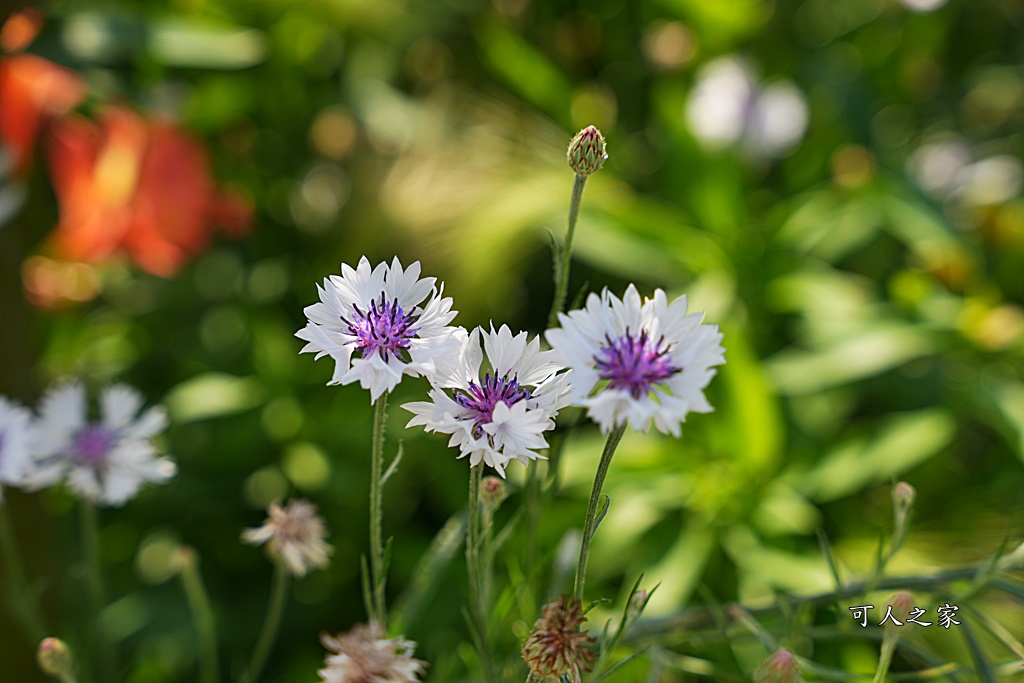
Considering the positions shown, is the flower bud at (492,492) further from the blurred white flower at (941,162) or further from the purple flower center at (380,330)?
the blurred white flower at (941,162)

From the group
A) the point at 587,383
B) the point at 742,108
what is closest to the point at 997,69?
the point at 742,108

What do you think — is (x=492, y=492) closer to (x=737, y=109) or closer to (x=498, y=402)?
(x=498, y=402)

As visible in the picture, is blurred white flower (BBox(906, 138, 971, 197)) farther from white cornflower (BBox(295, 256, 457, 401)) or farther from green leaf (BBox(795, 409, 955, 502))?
white cornflower (BBox(295, 256, 457, 401))

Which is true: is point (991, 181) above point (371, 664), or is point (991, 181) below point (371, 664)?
above

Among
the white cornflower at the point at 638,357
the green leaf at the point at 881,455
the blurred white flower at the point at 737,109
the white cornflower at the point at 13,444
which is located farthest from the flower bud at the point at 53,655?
the blurred white flower at the point at 737,109

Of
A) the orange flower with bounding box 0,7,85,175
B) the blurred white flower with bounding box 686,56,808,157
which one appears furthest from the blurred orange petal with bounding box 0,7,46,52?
the blurred white flower with bounding box 686,56,808,157

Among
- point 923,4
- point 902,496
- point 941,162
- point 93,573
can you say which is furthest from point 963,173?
point 93,573

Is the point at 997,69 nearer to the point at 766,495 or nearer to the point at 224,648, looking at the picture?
the point at 766,495
